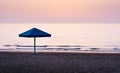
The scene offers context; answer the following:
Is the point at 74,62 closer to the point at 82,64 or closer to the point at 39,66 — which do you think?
the point at 82,64

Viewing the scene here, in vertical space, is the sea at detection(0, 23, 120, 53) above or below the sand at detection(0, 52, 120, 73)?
below

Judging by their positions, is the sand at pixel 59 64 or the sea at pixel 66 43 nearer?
the sand at pixel 59 64

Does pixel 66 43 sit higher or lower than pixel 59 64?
lower

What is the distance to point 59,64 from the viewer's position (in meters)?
11.5

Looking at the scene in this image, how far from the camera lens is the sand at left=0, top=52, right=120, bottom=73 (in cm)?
1037

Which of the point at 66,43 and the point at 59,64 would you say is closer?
the point at 59,64

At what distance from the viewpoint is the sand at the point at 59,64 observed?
10.4 meters

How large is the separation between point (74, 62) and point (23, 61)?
1.58 meters

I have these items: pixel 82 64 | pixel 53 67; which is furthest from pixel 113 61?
pixel 53 67

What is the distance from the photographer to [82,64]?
11523mm

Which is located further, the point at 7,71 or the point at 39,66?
the point at 39,66

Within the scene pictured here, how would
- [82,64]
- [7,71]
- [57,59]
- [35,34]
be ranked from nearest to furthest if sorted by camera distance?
[7,71] → [82,64] → [57,59] → [35,34]

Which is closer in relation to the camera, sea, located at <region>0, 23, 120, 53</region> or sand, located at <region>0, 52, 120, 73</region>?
sand, located at <region>0, 52, 120, 73</region>

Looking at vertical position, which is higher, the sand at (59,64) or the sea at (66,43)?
the sand at (59,64)
